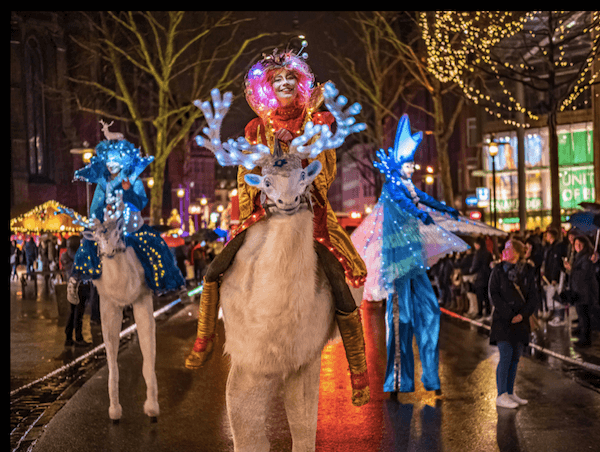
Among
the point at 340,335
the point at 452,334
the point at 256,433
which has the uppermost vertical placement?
the point at 340,335

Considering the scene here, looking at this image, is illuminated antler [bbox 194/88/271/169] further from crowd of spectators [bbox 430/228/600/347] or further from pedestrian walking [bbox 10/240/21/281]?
pedestrian walking [bbox 10/240/21/281]

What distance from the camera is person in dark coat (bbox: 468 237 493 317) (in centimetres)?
1623

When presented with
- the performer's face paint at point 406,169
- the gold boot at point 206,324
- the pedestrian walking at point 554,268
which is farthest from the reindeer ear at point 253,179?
the pedestrian walking at point 554,268

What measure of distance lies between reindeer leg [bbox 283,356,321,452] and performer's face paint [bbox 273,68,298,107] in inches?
72.3

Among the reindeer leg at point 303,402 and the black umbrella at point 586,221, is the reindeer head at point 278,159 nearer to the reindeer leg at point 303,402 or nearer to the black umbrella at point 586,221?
the reindeer leg at point 303,402

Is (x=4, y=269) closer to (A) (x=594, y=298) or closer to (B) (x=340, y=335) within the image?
(B) (x=340, y=335)

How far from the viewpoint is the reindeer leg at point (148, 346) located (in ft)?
25.4

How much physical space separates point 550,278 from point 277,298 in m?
12.8

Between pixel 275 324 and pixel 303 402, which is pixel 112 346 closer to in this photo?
pixel 303 402

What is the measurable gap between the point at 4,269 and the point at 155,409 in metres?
2.06

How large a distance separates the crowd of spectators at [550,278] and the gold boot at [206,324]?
4977 millimetres

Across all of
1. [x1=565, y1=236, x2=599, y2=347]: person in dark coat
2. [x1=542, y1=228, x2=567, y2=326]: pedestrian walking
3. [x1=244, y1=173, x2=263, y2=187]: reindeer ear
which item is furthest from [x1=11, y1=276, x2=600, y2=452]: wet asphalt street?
[x1=542, y1=228, x2=567, y2=326]: pedestrian walking

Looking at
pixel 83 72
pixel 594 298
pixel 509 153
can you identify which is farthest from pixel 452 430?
pixel 83 72

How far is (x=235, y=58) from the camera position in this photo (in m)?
29.4
